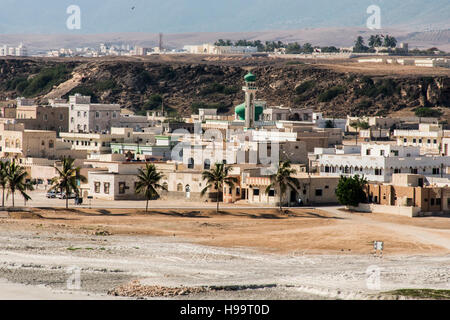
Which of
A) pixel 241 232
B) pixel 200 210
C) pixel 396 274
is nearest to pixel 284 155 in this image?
pixel 200 210

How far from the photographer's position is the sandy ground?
59.1 meters

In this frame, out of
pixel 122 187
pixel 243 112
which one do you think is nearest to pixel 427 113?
pixel 243 112

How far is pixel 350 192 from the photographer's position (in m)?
87.4

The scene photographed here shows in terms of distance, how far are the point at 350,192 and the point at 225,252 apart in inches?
780

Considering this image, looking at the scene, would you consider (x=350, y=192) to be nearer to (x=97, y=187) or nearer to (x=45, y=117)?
(x=97, y=187)

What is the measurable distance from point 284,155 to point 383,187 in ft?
53.6

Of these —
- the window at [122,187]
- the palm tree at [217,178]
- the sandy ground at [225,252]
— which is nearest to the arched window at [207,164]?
the palm tree at [217,178]

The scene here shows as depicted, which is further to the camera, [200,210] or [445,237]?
[200,210]

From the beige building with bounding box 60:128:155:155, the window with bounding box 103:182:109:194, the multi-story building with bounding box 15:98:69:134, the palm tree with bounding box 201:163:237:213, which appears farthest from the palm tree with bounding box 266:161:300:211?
the multi-story building with bounding box 15:98:69:134

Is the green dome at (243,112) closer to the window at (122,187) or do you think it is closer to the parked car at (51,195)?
the window at (122,187)

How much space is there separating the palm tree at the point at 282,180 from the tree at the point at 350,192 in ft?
10.9
